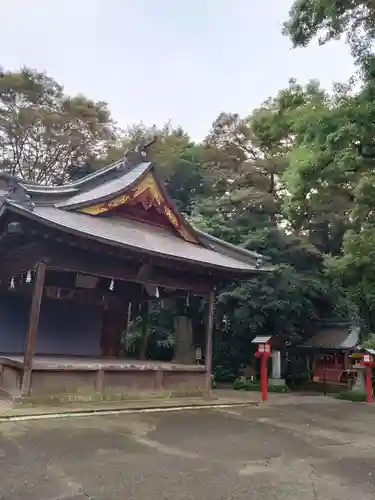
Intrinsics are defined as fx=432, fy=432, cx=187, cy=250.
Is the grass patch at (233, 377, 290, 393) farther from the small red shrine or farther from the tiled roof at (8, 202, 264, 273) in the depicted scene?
the tiled roof at (8, 202, 264, 273)

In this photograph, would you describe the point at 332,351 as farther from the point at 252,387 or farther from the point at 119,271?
the point at 119,271

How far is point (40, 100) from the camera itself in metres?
25.5

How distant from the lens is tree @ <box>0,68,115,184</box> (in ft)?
80.2

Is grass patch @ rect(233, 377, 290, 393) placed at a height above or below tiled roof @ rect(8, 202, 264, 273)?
below

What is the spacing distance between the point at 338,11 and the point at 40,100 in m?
20.5

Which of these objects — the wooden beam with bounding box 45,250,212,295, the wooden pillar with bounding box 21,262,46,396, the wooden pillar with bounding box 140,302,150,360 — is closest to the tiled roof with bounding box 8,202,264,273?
the wooden beam with bounding box 45,250,212,295

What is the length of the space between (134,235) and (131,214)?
156 cm

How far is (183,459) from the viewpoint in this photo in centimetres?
516

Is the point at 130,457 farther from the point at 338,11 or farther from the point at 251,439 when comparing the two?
the point at 338,11

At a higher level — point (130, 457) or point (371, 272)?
point (371, 272)

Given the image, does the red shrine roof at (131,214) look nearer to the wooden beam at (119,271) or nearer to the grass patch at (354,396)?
the wooden beam at (119,271)

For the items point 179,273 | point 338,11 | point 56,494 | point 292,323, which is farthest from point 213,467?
point 292,323

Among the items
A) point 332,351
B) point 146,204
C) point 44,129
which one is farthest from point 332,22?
point 44,129

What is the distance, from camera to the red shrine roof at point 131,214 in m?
9.30
